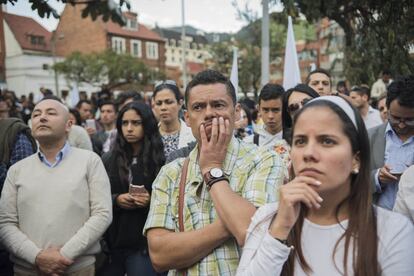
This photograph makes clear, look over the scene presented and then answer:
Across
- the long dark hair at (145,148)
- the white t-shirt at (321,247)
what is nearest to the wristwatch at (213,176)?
the white t-shirt at (321,247)

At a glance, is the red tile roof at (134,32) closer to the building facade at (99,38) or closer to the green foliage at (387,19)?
the building facade at (99,38)

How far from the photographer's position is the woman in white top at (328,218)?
1.71 meters

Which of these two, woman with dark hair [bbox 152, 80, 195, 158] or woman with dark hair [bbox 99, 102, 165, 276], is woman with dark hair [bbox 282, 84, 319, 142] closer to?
woman with dark hair [bbox 152, 80, 195, 158]

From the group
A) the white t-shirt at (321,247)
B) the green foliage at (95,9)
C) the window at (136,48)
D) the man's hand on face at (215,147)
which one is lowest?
the white t-shirt at (321,247)

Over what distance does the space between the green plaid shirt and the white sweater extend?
1.28 metres

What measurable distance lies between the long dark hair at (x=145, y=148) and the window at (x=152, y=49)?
58.1 metres

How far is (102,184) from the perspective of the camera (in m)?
3.48

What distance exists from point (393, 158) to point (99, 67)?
3785cm

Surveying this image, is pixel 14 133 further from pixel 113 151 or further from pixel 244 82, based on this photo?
pixel 244 82

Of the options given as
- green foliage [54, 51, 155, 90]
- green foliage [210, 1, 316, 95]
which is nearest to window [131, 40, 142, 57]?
green foliage [54, 51, 155, 90]

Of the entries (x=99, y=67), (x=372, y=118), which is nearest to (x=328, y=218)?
(x=372, y=118)

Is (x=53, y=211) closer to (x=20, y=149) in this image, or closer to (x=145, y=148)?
(x=145, y=148)

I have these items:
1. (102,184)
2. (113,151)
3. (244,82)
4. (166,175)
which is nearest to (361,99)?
(113,151)

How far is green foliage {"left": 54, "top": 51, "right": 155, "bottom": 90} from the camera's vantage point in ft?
127
